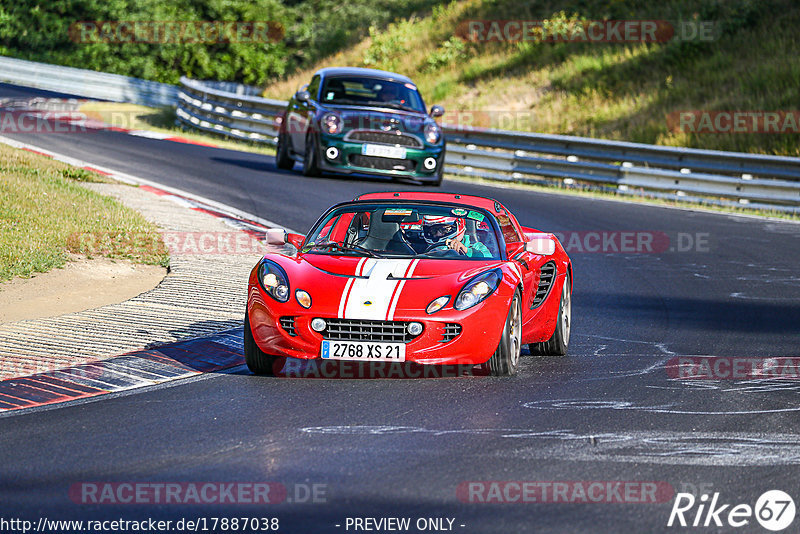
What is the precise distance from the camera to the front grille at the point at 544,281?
29.6 ft

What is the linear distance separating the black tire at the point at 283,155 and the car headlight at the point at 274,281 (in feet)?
43.8

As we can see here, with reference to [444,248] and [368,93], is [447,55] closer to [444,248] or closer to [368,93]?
[368,93]

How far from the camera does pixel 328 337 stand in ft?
25.4

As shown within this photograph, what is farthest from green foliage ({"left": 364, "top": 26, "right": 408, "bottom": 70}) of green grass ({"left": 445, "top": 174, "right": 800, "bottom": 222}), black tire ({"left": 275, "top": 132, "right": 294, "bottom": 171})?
black tire ({"left": 275, "top": 132, "right": 294, "bottom": 171})

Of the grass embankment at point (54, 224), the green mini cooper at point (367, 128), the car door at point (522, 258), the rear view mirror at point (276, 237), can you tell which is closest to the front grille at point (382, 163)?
the green mini cooper at point (367, 128)

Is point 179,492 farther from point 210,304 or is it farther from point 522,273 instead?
point 210,304

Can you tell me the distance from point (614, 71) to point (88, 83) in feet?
55.5

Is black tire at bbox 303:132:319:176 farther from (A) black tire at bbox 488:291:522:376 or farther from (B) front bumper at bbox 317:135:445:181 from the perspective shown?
(A) black tire at bbox 488:291:522:376

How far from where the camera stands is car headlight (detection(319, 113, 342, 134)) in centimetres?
1948

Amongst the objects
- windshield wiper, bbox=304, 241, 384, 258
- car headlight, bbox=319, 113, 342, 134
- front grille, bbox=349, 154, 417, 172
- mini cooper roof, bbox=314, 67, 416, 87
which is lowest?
windshield wiper, bbox=304, 241, 384, 258

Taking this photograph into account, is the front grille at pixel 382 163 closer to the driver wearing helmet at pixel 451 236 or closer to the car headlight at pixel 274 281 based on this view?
the driver wearing helmet at pixel 451 236

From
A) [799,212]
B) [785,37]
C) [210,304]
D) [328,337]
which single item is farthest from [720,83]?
[328,337]

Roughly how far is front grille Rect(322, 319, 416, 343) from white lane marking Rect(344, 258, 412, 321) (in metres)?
0.04

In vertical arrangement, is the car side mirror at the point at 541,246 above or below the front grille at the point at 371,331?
above
